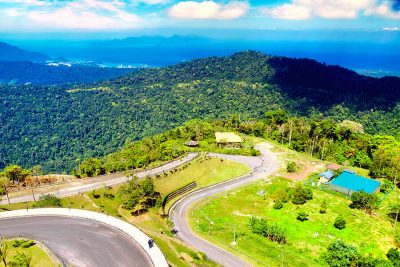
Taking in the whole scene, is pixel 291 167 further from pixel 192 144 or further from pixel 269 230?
→ pixel 269 230

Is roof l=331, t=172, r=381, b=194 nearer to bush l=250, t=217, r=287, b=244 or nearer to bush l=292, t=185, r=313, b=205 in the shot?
bush l=292, t=185, r=313, b=205

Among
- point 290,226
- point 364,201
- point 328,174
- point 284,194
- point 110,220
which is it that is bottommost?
point 290,226

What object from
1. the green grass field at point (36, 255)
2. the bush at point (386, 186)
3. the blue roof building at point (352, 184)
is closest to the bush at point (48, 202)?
the green grass field at point (36, 255)

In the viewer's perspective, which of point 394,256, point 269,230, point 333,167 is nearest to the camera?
point 394,256

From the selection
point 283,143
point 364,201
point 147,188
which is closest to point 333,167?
point 364,201

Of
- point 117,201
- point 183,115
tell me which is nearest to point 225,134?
point 117,201

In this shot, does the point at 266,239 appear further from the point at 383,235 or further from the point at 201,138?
the point at 201,138
